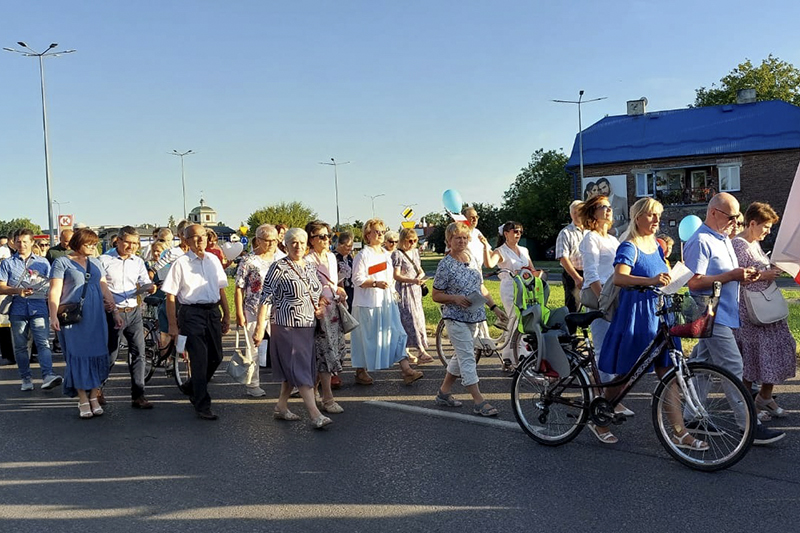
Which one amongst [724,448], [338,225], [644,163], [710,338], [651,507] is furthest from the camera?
[338,225]

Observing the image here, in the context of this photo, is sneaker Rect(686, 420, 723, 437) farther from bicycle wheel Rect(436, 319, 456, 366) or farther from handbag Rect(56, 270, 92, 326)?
handbag Rect(56, 270, 92, 326)

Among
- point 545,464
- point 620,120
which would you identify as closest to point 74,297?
point 545,464

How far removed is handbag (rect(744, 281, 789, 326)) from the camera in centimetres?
627

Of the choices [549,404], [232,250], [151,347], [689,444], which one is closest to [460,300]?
[549,404]

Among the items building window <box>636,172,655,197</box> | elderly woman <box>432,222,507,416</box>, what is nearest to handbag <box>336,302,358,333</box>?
elderly woman <box>432,222,507,416</box>

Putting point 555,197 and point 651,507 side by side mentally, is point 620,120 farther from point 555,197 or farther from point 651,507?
point 651,507

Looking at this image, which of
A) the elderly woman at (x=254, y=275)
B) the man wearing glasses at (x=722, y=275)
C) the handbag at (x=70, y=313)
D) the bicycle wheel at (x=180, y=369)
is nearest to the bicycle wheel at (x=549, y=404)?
the man wearing glasses at (x=722, y=275)

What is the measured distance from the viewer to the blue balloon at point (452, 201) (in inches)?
439

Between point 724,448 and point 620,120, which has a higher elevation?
point 620,120

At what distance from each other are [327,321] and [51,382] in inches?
159

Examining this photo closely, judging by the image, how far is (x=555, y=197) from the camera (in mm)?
69562

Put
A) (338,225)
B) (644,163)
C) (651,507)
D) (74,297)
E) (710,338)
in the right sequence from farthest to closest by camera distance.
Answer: (338,225), (644,163), (74,297), (710,338), (651,507)

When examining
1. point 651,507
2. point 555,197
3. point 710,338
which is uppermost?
point 555,197

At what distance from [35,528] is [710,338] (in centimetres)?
479
